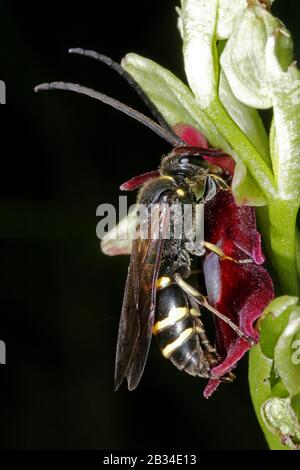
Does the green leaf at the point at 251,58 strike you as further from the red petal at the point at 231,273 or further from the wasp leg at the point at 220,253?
the wasp leg at the point at 220,253

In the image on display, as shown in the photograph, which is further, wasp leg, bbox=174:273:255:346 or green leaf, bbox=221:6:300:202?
wasp leg, bbox=174:273:255:346

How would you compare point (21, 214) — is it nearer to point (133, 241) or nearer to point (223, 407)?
point (223, 407)

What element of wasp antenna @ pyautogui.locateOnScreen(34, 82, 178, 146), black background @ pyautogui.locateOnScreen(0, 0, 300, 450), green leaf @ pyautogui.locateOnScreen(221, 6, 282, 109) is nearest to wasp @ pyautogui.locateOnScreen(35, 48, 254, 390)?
wasp antenna @ pyautogui.locateOnScreen(34, 82, 178, 146)

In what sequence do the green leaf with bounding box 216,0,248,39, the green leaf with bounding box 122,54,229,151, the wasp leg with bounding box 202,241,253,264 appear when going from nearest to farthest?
the green leaf with bounding box 216,0,248,39, the wasp leg with bounding box 202,241,253,264, the green leaf with bounding box 122,54,229,151

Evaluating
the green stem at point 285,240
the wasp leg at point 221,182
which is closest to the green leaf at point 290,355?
the green stem at point 285,240

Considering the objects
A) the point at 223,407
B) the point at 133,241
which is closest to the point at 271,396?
the point at 133,241

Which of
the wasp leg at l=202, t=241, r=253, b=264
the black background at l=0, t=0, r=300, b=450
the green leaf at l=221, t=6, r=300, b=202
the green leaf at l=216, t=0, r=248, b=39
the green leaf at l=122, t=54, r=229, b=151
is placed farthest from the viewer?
the black background at l=0, t=0, r=300, b=450

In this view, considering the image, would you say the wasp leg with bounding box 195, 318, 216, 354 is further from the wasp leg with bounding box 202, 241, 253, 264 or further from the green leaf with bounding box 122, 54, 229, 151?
the green leaf with bounding box 122, 54, 229, 151
